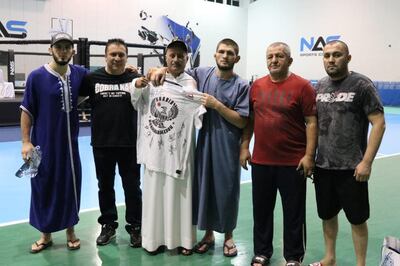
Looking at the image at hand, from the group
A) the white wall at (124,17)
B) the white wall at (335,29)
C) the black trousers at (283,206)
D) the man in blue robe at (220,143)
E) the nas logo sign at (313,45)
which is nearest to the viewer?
the black trousers at (283,206)

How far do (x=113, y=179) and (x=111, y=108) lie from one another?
67 cm

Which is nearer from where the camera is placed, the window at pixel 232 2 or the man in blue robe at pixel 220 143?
the man in blue robe at pixel 220 143

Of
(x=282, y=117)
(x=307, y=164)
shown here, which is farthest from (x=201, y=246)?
(x=282, y=117)

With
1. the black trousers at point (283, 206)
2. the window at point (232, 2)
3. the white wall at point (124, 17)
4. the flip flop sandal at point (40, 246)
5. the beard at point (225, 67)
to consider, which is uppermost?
the window at point (232, 2)

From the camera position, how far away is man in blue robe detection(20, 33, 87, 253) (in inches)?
135

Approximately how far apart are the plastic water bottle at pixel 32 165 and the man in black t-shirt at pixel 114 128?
457 millimetres

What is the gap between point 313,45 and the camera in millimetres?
23297

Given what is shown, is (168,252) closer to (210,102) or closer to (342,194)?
(210,102)

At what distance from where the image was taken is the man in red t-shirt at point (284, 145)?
3051mm

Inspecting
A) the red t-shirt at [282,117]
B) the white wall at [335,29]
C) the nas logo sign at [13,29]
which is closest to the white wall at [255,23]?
the white wall at [335,29]

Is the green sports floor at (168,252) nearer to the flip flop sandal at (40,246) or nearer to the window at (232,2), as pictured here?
the flip flop sandal at (40,246)

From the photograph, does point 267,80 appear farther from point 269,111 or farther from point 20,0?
point 20,0

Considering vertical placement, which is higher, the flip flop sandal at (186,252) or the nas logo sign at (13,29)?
the nas logo sign at (13,29)

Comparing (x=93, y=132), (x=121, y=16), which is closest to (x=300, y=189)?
(x=93, y=132)
